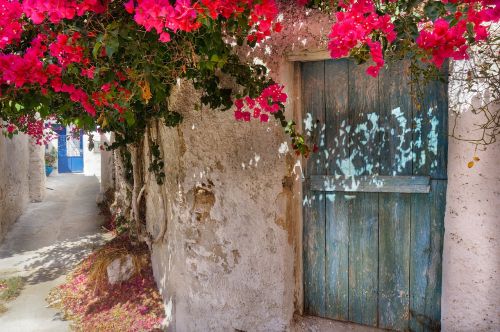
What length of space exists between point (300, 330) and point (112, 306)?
8.89ft

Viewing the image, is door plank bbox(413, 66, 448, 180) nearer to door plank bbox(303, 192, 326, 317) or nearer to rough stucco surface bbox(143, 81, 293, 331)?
door plank bbox(303, 192, 326, 317)

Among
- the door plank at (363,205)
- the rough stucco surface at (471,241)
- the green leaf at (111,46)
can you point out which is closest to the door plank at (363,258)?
the door plank at (363,205)

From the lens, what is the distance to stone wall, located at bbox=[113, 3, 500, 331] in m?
2.29

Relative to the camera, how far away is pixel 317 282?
9.62ft

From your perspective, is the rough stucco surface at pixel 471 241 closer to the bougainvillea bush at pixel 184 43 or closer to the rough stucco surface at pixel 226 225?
the bougainvillea bush at pixel 184 43

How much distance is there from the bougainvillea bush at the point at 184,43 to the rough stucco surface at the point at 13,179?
566cm

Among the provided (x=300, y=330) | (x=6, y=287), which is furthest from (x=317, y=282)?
(x=6, y=287)

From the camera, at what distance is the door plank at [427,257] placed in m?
2.51

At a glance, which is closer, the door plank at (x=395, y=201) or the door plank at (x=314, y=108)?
the door plank at (x=395, y=201)

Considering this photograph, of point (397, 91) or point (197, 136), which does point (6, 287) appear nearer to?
point (197, 136)

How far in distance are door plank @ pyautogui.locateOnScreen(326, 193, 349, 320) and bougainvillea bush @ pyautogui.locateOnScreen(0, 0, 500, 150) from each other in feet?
1.57

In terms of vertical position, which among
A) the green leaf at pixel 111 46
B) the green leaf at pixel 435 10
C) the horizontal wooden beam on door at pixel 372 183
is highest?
the green leaf at pixel 435 10

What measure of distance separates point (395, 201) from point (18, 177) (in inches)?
361

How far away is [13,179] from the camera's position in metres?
8.80
